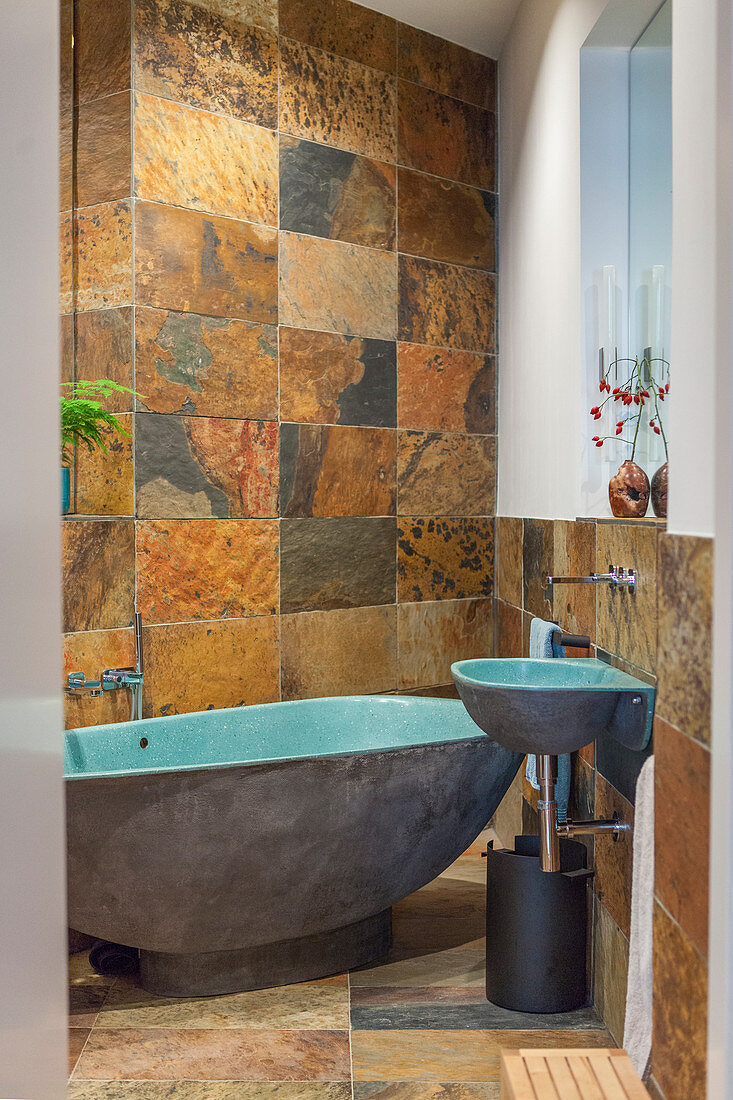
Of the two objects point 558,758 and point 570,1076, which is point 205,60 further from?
point 570,1076

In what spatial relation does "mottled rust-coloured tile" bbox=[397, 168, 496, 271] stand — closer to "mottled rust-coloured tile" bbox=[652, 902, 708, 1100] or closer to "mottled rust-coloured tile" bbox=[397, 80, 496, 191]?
"mottled rust-coloured tile" bbox=[397, 80, 496, 191]

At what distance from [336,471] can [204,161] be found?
3.72 feet

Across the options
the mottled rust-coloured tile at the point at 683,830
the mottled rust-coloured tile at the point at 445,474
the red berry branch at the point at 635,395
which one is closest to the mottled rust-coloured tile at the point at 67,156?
the mottled rust-coloured tile at the point at 445,474

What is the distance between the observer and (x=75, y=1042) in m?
2.52

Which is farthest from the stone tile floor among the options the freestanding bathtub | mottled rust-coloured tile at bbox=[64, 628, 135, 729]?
mottled rust-coloured tile at bbox=[64, 628, 135, 729]

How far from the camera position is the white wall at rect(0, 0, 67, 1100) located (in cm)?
127

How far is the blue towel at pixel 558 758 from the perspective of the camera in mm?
2836

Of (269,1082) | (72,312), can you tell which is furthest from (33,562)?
(72,312)

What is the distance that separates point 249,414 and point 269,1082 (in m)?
2.05

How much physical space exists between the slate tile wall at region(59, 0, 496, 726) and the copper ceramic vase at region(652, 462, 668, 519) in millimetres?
1458

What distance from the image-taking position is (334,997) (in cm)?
277

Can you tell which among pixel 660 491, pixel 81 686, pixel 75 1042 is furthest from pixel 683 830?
pixel 81 686

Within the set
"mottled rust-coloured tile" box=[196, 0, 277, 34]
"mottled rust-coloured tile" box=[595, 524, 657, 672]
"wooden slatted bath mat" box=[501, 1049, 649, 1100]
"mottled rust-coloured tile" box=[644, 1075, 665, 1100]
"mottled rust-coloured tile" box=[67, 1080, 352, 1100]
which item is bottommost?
"mottled rust-coloured tile" box=[67, 1080, 352, 1100]

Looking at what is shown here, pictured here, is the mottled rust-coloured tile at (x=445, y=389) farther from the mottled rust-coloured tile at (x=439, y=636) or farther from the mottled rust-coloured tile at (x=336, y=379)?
the mottled rust-coloured tile at (x=439, y=636)
